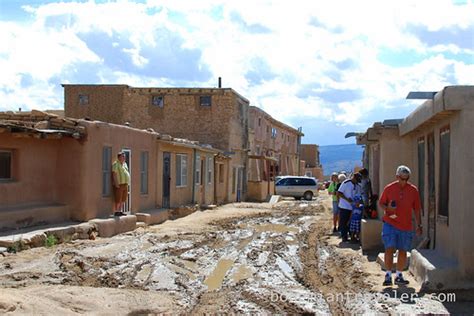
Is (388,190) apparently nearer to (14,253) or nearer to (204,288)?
(204,288)

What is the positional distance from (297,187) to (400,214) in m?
32.7

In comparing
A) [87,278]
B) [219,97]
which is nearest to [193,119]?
[219,97]

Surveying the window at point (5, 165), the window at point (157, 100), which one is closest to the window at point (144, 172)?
the window at point (5, 165)

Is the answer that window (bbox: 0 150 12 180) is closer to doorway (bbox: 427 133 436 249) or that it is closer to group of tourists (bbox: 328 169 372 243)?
group of tourists (bbox: 328 169 372 243)

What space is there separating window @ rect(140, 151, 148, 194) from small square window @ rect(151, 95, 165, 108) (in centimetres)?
1696

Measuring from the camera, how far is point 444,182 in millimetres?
9539

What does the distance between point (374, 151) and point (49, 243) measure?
26.8 ft

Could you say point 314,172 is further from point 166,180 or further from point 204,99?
point 166,180

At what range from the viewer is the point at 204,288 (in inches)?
356

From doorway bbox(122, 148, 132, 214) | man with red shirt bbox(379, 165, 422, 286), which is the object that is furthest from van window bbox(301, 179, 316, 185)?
man with red shirt bbox(379, 165, 422, 286)

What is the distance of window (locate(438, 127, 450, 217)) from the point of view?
30.7 feet

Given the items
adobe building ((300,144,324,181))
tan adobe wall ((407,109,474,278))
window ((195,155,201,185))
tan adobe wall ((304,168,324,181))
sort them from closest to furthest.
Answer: tan adobe wall ((407,109,474,278)), window ((195,155,201,185)), tan adobe wall ((304,168,324,181)), adobe building ((300,144,324,181))

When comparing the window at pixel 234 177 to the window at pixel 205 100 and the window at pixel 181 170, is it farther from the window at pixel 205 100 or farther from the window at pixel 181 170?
the window at pixel 181 170

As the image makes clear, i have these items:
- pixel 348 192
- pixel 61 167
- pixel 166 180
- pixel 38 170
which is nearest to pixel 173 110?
pixel 166 180
